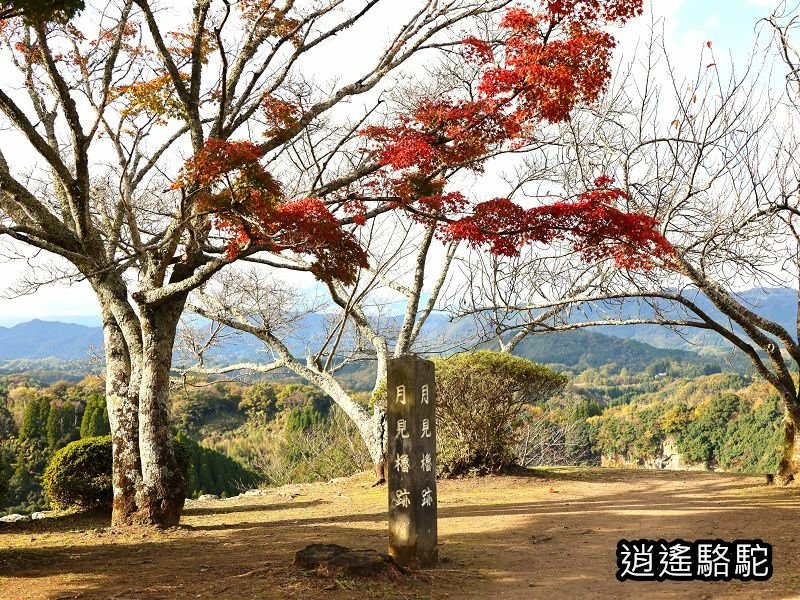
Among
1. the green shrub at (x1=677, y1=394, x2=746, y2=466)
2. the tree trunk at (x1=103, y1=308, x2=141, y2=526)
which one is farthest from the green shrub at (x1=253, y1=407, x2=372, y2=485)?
the green shrub at (x1=677, y1=394, x2=746, y2=466)

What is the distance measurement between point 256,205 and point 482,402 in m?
6.16

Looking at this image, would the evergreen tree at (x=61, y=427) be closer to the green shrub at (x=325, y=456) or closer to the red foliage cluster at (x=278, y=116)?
the green shrub at (x=325, y=456)

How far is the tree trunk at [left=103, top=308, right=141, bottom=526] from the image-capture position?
792cm

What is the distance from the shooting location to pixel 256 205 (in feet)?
21.7

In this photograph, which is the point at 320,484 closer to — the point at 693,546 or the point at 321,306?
the point at 321,306

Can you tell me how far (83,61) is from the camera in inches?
336

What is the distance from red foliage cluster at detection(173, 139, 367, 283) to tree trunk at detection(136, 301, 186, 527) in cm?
182

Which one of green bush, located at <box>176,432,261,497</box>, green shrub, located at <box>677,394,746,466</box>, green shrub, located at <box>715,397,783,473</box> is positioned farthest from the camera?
green shrub, located at <box>677,394,746,466</box>

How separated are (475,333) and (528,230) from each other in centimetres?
524

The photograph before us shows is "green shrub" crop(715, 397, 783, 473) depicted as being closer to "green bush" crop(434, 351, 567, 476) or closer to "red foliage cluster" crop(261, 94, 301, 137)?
"green bush" crop(434, 351, 567, 476)

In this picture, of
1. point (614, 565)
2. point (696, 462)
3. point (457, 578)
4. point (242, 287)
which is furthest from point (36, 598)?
point (696, 462)

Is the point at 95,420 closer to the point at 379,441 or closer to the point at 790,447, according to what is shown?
the point at 379,441

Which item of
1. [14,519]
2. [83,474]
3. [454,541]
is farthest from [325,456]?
[454,541]

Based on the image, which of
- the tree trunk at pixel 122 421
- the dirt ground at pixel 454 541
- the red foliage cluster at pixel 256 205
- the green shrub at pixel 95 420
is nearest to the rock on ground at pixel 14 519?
the dirt ground at pixel 454 541
